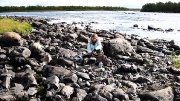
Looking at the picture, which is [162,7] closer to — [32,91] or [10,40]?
[10,40]

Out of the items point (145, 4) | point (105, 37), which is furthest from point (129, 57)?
point (145, 4)

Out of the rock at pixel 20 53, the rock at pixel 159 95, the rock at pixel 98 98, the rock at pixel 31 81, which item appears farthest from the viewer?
the rock at pixel 20 53

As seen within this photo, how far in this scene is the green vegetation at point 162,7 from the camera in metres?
112

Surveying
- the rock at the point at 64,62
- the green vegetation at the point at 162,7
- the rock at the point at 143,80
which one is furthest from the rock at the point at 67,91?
the green vegetation at the point at 162,7

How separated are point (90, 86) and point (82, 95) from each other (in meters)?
1.02

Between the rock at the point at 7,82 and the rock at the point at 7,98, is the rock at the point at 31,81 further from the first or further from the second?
the rock at the point at 7,98

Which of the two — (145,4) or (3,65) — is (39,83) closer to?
(3,65)

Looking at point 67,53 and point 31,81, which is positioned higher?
point 31,81

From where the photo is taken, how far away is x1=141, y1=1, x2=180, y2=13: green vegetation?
369 ft

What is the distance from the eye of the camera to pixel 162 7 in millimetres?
120625

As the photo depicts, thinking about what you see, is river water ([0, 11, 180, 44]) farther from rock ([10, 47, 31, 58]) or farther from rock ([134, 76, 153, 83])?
rock ([134, 76, 153, 83])

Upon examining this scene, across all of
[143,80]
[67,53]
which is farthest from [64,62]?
[143,80]

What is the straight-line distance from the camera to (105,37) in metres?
29.9

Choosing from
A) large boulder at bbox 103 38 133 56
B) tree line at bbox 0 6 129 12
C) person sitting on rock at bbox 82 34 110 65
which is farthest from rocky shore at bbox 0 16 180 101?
tree line at bbox 0 6 129 12
